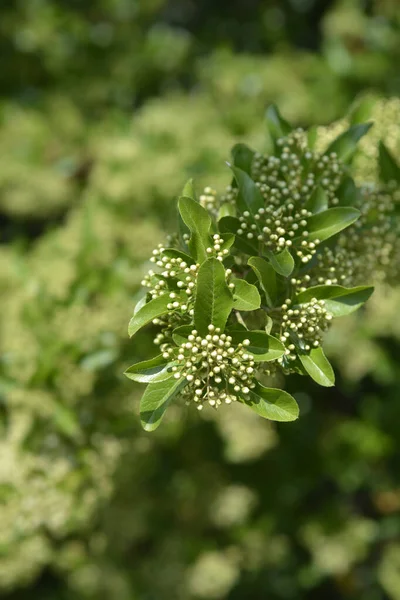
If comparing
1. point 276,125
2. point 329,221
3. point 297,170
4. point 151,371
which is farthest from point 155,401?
point 276,125

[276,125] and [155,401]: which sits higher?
[276,125]

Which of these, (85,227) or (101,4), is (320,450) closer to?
(85,227)

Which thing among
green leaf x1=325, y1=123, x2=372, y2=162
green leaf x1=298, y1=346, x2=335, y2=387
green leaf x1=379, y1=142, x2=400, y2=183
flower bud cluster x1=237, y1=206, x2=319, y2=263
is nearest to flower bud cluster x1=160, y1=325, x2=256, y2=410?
green leaf x1=298, y1=346, x2=335, y2=387

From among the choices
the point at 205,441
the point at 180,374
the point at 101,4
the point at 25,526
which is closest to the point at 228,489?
the point at 205,441

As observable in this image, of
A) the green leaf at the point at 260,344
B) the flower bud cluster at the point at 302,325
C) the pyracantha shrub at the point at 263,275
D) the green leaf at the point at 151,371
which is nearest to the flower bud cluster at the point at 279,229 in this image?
the pyracantha shrub at the point at 263,275

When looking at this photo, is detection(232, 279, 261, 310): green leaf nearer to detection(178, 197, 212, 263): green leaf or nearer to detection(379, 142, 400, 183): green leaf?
detection(178, 197, 212, 263): green leaf

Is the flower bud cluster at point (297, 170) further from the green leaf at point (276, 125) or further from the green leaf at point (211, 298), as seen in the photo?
the green leaf at point (211, 298)

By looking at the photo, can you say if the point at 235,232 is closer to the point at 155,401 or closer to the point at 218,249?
the point at 218,249
